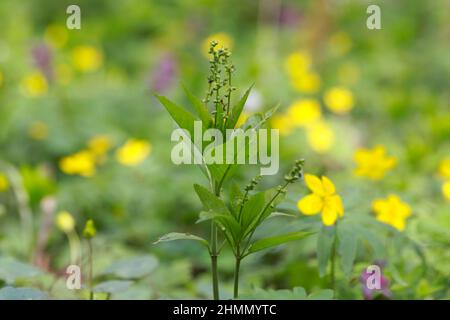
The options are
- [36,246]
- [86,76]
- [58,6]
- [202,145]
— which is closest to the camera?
→ [202,145]

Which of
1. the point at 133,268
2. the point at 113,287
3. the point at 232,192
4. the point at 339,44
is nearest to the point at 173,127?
the point at 133,268

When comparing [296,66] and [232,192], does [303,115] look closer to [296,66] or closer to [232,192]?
[296,66]

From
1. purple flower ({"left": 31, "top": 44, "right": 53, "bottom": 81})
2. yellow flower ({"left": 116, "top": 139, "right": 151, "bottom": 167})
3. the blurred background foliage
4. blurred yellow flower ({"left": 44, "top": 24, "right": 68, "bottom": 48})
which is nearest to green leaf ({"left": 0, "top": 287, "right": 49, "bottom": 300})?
the blurred background foliage

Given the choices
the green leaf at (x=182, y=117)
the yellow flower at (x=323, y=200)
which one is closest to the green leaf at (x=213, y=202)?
the green leaf at (x=182, y=117)

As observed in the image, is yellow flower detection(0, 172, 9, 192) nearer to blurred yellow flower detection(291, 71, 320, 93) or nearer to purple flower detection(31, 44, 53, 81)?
purple flower detection(31, 44, 53, 81)

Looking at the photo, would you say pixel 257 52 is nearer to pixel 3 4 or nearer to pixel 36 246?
pixel 3 4
